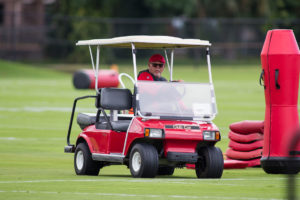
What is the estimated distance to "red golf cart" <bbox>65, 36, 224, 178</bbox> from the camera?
11.9 metres

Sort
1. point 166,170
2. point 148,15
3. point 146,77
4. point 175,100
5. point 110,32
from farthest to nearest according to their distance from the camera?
point 148,15 → point 110,32 → point 166,170 → point 146,77 → point 175,100

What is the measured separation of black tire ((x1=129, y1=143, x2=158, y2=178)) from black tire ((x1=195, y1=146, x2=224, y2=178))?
0.75 meters

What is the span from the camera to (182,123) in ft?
40.1

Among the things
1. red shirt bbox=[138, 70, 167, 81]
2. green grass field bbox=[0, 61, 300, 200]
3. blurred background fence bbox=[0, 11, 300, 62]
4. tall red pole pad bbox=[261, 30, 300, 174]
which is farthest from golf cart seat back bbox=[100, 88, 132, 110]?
blurred background fence bbox=[0, 11, 300, 62]

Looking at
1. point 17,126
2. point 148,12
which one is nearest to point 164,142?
point 17,126

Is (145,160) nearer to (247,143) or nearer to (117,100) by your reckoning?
(117,100)

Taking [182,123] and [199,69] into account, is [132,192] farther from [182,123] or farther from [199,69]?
[199,69]

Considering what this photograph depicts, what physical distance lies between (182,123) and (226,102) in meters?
22.1

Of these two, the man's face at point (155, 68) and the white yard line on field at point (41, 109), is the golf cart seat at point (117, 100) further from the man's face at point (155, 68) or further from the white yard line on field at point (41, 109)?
the white yard line on field at point (41, 109)

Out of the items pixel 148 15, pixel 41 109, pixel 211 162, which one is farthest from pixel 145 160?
pixel 148 15

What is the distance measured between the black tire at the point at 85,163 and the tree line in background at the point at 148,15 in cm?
4829

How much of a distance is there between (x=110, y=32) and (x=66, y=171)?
162 ft

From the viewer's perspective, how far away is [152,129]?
39.0 feet

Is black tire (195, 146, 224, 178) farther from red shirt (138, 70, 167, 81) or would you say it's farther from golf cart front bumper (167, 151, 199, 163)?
red shirt (138, 70, 167, 81)
